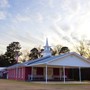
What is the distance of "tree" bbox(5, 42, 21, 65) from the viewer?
3104 inches

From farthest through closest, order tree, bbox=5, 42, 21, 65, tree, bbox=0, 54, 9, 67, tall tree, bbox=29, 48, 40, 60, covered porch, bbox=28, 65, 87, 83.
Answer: tall tree, bbox=29, 48, 40, 60, tree, bbox=5, 42, 21, 65, tree, bbox=0, 54, 9, 67, covered porch, bbox=28, 65, 87, 83

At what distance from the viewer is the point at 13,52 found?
83.1m

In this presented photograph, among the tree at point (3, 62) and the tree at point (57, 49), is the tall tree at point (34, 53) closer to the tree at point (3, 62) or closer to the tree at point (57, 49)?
the tree at point (57, 49)

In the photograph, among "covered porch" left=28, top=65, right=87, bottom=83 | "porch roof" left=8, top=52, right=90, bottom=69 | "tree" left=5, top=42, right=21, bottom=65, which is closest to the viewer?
"porch roof" left=8, top=52, right=90, bottom=69

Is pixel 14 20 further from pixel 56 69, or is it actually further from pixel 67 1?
pixel 56 69

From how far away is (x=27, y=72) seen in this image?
37.2 m

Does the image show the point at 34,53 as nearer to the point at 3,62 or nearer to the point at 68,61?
the point at 3,62

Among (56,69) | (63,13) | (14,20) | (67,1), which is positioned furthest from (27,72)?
(67,1)

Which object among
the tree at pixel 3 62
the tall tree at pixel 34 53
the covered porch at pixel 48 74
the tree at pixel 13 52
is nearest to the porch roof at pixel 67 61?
the covered porch at pixel 48 74

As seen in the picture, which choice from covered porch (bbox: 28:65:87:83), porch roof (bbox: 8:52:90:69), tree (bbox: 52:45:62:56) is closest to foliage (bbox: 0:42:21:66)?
tree (bbox: 52:45:62:56)

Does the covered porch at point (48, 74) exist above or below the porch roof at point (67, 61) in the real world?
below

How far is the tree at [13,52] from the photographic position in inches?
3104

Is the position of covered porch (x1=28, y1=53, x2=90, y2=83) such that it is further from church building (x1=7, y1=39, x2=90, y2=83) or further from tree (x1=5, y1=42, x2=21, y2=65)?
tree (x1=5, y1=42, x2=21, y2=65)

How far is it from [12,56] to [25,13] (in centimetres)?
5534
